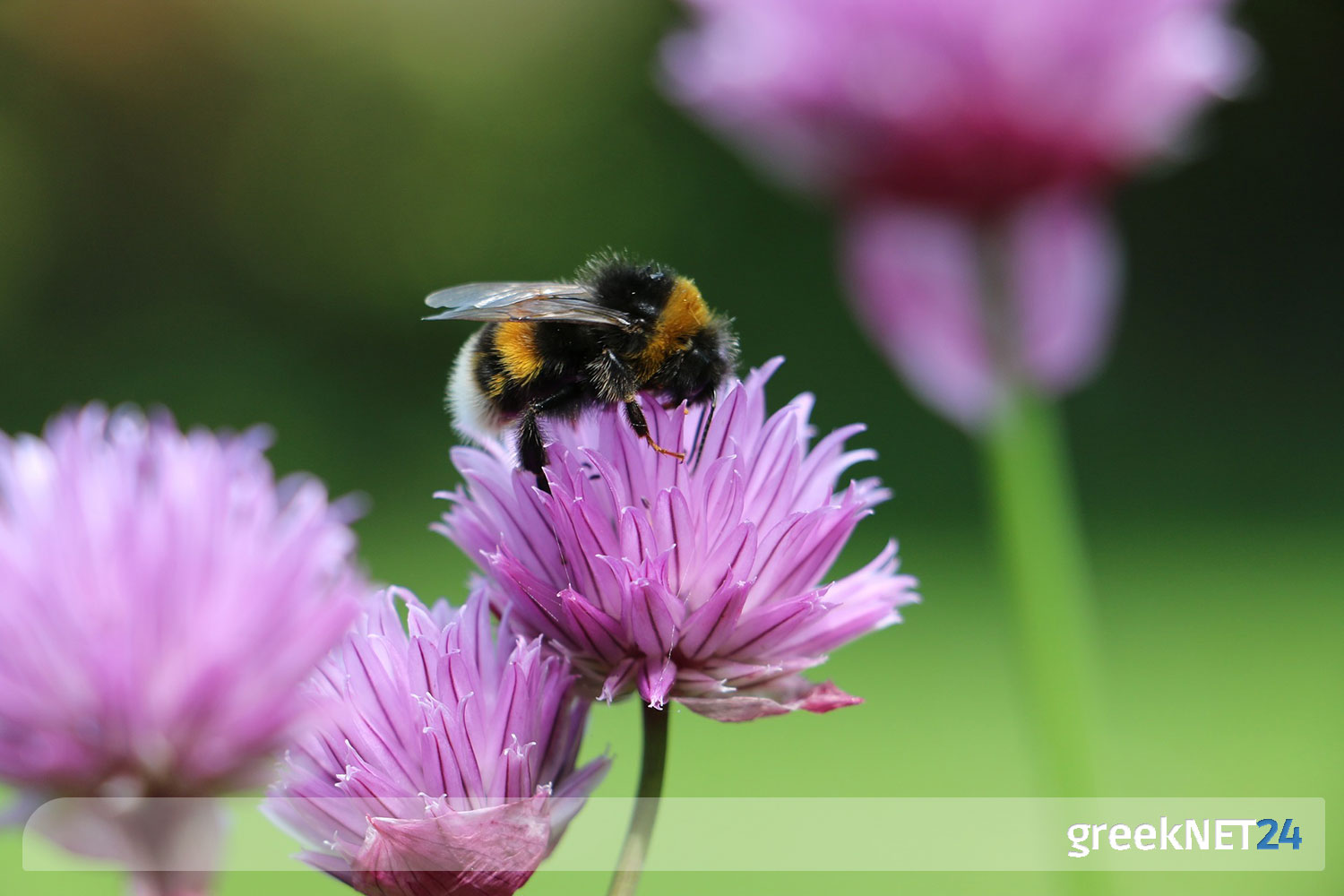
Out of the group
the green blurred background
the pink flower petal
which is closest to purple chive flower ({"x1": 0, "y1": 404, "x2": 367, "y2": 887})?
the pink flower petal

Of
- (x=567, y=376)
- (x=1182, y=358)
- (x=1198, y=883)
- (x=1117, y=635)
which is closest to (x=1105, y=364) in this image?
(x=1182, y=358)

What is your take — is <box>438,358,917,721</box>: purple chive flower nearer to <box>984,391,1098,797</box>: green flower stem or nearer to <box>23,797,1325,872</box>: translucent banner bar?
<box>23,797,1325,872</box>: translucent banner bar

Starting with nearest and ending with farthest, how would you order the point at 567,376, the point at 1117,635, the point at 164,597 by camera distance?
the point at 164,597 → the point at 567,376 → the point at 1117,635

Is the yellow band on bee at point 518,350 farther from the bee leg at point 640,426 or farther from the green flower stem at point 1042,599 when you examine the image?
the green flower stem at point 1042,599

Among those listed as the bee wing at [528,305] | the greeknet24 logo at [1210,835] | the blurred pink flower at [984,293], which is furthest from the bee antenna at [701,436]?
the blurred pink flower at [984,293]

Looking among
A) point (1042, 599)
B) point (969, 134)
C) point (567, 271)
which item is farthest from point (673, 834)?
point (567, 271)

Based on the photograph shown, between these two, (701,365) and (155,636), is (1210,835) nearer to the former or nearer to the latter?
(701,365)

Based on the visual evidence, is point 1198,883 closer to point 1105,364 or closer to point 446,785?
point 446,785
